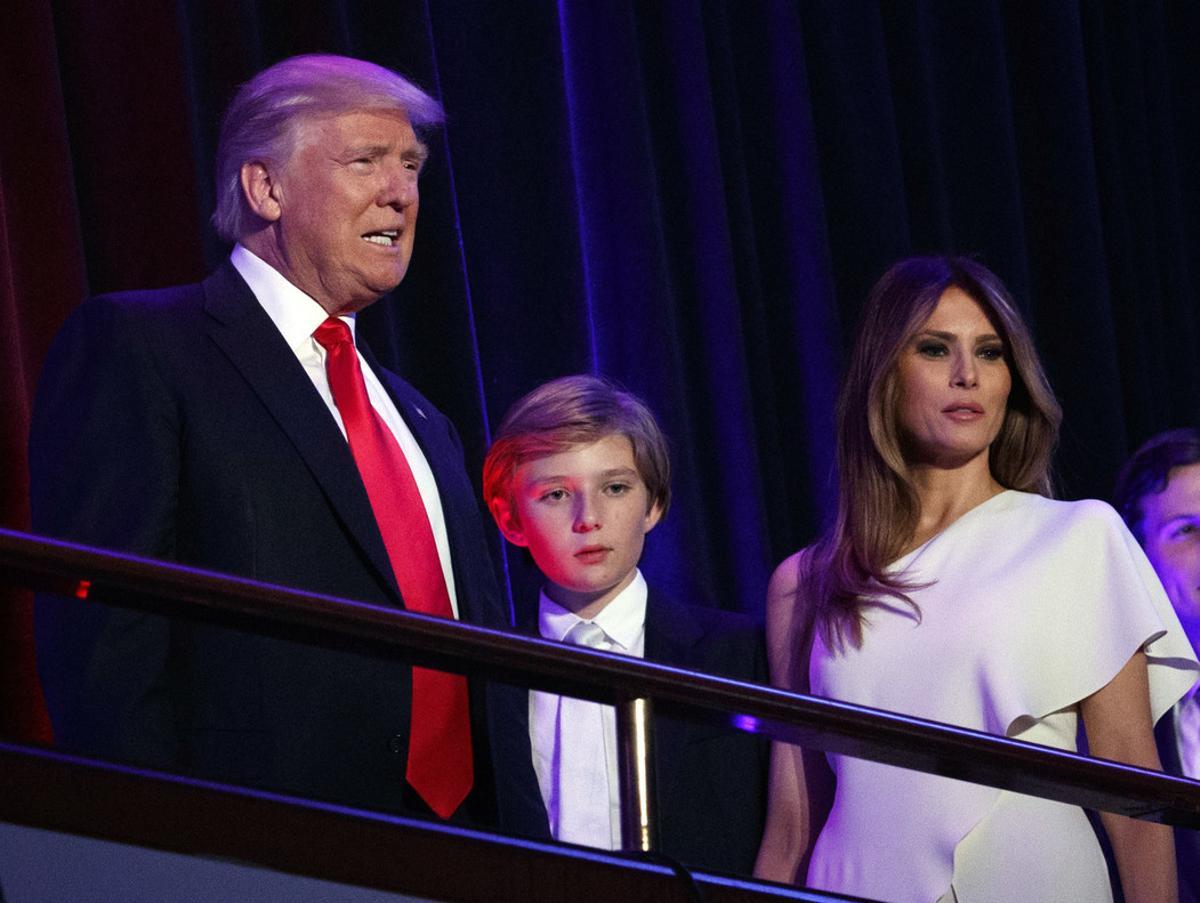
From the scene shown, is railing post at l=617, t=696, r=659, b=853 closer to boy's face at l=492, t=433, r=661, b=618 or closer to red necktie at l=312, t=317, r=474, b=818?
red necktie at l=312, t=317, r=474, b=818

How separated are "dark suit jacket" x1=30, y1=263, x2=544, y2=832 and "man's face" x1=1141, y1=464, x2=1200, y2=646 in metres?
1.45

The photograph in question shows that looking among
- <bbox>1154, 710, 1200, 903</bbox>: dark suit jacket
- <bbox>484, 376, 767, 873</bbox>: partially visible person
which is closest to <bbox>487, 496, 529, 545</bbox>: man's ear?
<bbox>484, 376, 767, 873</bbox>: partially visible person

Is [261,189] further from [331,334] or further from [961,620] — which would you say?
[961,620]

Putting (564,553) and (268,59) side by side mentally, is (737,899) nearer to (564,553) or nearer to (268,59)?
(564,553)

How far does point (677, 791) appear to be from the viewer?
2473 millimetres

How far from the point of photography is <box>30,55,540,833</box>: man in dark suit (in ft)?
6.23

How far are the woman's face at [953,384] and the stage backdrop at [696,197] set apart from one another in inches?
37.2

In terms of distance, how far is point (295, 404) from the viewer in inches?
81.4

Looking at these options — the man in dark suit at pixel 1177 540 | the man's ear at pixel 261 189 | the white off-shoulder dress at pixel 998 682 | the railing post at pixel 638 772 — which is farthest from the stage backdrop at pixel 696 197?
the railing post at pixel 638 772

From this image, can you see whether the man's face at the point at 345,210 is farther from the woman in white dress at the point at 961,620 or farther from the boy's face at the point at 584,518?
the woman in white dress at the point at 961,620

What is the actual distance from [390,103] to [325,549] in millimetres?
697

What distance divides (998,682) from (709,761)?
460mm

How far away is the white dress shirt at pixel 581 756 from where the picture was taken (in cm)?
245

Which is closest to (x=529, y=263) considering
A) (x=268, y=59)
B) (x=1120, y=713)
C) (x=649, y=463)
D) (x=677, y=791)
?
(x=268, y=59)
